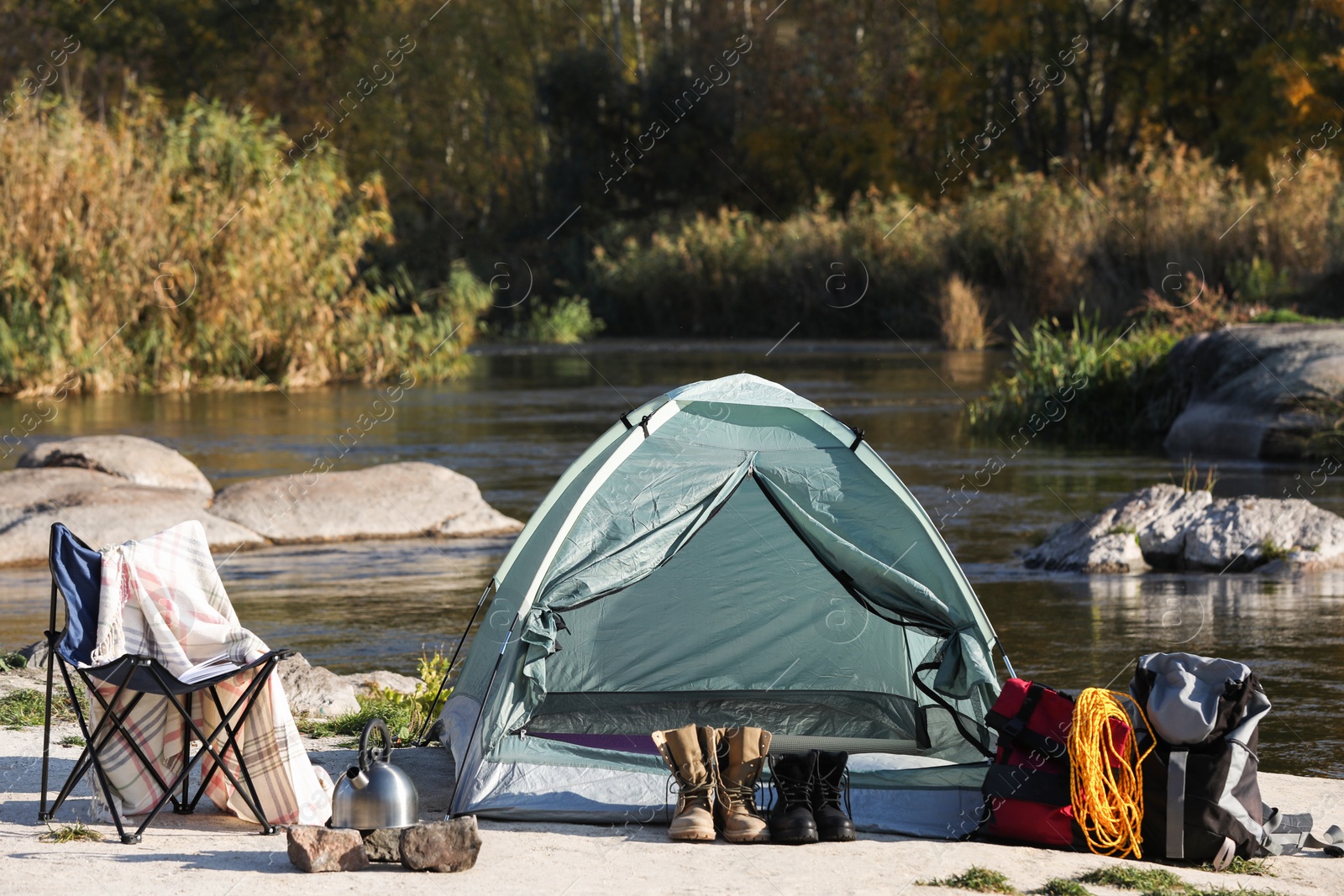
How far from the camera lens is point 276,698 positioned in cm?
510

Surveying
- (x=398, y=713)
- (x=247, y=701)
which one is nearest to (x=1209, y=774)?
(x=247, y=701)

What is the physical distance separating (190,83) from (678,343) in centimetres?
2347

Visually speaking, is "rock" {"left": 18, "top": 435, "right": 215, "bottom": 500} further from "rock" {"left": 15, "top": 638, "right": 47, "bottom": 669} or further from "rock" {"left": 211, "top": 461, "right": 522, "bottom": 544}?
"rock" {"left": 15, "top": 638, "right": 47, "bottom": 669}

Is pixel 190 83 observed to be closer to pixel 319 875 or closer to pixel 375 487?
pixel 375 487

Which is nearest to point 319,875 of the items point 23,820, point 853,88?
point 23,820

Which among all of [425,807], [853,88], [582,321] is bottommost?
[425,807]

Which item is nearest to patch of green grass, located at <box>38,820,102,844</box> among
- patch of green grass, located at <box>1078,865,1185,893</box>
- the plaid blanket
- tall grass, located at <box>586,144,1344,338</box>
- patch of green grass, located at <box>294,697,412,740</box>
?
the plaid blanket

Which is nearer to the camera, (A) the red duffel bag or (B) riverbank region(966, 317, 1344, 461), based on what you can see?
(A) the red duffel bag

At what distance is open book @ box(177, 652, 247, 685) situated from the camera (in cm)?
490

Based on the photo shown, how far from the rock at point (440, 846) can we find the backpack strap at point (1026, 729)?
175 centimetres

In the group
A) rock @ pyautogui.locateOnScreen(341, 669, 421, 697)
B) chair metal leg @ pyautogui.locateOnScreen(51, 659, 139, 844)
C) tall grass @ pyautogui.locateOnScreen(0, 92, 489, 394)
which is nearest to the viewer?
chair metal leg @ pyautogui.locateOnScreen(51, 659, 139, 844)

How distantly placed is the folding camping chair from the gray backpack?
273 cm

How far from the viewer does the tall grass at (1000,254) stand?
25.8m

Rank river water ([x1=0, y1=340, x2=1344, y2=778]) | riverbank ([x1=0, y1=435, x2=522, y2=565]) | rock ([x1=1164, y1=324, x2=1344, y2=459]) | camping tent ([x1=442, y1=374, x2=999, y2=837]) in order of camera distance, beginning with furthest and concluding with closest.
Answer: rock ([x1=1164, y1=324, x2=1344, y2=459]) → riverbank ([x1=0, y1=435, x2=522, y2=565]) → river water ([x1=0, y1=340, x2=1344, y2=778]) → camping tent ([x1=442, y1=374, x2=999, y2=837])
